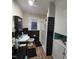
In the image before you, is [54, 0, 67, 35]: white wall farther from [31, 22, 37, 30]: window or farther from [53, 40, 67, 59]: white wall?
[31, 22, 37, 30]: window

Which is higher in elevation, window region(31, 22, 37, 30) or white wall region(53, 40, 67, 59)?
window region(31, 22, 37, 30)

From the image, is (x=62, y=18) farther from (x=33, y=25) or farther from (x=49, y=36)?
(x=33, y=25)

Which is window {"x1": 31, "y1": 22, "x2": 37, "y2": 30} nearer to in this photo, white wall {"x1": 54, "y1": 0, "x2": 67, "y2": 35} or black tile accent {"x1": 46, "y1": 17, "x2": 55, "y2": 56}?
black tile accent {"x1": 46, "y1": 17, "x2": 55, "y2": 56}

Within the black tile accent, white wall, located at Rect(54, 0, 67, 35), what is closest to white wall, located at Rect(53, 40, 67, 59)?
white wall, located at Rect(54, 0, 67, 35)

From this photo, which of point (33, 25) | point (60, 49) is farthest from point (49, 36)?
point (33, 25)

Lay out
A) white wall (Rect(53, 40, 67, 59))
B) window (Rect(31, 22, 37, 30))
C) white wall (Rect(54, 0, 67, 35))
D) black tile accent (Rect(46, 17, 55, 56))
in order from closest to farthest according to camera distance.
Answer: white wall (Rect(53, 40, 67, 59)), white wall (Rect(54, 0, 67, 35)), black tile accent (Rect(46, 17, 55, 56)), window (Rect(31, 22, 37, 30))

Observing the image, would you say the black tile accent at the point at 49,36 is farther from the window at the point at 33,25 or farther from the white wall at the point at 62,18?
the window at the point at 33,25

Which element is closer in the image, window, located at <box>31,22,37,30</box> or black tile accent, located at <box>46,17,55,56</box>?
black tile accent, located at <box>46,17,55,56</box>

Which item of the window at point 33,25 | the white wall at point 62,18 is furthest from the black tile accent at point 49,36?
the window at point 33,25

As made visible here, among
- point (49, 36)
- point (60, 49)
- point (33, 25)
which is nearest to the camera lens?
point (60, 49)

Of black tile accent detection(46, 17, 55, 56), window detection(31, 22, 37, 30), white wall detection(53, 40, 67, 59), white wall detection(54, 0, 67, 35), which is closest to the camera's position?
white wall detection(53, 40, 67, 59)

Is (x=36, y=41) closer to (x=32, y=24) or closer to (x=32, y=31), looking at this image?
(x=32, y=31)

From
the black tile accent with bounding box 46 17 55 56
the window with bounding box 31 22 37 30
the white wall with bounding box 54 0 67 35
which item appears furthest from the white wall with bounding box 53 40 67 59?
the window with bounding box 31 22 37 30
